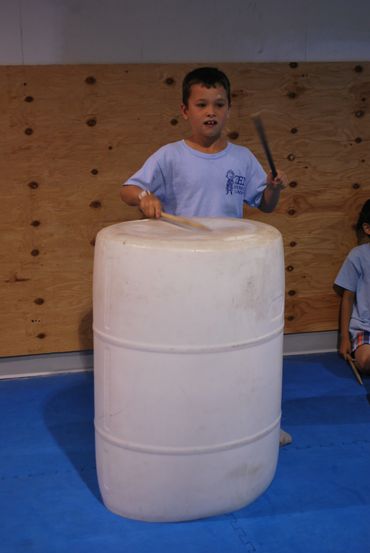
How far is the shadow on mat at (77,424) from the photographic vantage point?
239 centimetres

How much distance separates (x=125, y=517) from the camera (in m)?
2.07

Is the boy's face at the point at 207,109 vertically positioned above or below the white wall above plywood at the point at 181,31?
below

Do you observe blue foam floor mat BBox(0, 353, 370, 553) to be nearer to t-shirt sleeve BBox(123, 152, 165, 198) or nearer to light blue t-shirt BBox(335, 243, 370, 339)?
light blue t-shirt BBox(335, 243, 370, 339)

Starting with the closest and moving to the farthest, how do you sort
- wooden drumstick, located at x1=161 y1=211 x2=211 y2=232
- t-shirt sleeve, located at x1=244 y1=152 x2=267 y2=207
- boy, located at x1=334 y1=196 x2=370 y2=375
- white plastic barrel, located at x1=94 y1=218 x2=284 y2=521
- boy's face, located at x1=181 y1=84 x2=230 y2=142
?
white plastic barrel, located at x1=94 y1=218 x2=284 y2=521 < wooden drumstick, located at x1=161 y1=211 x2=211 y2=232 < boy's face, located at x1=181 y1=84 x2=230 y2=142 < t-shirt sleeve, located at x1=244 y1=152 x2=267 y2=207 < boy, located at x1=334 y1=196 x2=370 y2=375

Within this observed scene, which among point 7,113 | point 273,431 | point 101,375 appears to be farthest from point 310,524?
point 7,113

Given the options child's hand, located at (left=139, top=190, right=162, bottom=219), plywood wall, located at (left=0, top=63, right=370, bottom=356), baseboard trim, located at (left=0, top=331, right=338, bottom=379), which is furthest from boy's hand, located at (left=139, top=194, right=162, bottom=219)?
baseboard trim, located at (left=0, top=331, right=338, bottom=379)

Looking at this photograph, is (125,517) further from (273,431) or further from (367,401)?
(367,401)

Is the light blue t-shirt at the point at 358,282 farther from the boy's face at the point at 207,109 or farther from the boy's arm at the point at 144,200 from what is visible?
the boy's arm at the point at 144,200

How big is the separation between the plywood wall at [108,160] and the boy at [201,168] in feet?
2.14

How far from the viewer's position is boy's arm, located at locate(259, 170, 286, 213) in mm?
2379

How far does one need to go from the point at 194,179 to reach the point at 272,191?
1.05 feet

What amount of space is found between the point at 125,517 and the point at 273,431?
1.82 ft

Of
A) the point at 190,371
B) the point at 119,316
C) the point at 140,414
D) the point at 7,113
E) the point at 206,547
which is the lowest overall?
the point at 206,547

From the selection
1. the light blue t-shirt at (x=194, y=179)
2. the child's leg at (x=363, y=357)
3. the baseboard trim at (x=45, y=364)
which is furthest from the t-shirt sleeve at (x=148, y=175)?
the child's leg at (x=363, y=357)
